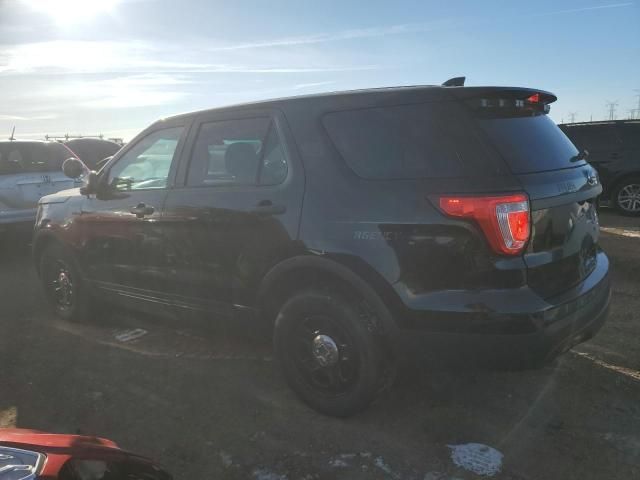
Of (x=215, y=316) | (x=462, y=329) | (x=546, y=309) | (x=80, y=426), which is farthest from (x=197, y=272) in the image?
(x=546, y=309)

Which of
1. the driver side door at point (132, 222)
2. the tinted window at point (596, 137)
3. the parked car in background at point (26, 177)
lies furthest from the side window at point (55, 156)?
the tinted window at point (596, 137)

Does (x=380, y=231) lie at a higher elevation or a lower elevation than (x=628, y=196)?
higher

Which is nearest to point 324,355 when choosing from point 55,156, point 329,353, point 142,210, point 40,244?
point 329,353

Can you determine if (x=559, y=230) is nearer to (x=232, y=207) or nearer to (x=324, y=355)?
(x=324, y=355)

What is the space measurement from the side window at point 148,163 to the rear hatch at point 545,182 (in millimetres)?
2187

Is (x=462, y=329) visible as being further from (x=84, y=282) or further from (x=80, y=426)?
(x=84, y=282)

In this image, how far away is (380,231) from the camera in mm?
2725

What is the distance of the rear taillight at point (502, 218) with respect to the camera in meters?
2.46

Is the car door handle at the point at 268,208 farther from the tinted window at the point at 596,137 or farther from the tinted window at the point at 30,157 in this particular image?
the tinted window at the point at 596,137

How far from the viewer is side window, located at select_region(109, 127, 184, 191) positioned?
390 centimetres

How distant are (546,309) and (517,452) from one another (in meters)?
0.82

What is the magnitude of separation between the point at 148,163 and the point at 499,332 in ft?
9.36

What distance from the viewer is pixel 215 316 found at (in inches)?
140

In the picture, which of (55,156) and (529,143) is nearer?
(529,143)
